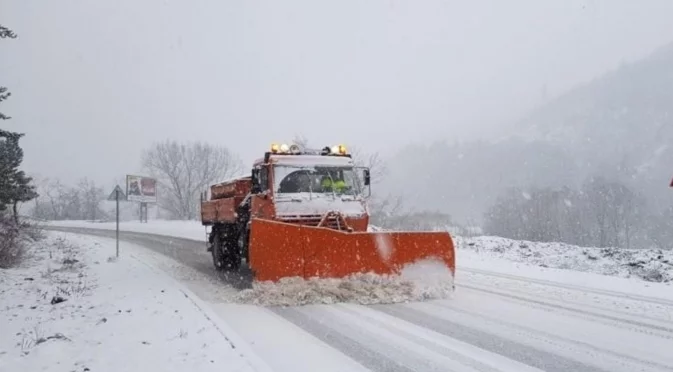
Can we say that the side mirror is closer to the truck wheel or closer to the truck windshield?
the truck windshield

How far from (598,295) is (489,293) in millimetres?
1667

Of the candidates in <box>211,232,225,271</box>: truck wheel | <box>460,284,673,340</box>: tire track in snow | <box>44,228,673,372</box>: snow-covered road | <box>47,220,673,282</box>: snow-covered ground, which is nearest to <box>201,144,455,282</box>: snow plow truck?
<box>211,232,225,271</box>: truck wheel

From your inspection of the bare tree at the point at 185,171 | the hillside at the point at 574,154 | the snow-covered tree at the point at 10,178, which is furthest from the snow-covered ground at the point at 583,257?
the hillside at the point at 574,154

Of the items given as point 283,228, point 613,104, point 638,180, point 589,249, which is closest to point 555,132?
point 613,104

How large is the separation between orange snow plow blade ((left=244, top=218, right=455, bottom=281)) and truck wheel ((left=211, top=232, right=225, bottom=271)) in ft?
14.8

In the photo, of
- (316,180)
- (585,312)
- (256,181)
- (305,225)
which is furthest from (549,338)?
(256,181)

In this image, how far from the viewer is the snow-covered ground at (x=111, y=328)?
4.86 metres

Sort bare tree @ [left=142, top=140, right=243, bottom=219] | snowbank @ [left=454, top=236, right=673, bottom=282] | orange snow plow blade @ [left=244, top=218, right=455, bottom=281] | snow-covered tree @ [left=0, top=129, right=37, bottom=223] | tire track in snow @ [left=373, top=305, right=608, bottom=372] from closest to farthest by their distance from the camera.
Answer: tire track in snow @ [left=373, top=305, right=608, bottom=372] → orange snow plow blade @ [left=244, top=218, right=455, bottom=281] → snowbank @ [left=454, top=236, right=673, bottom=282] → snow-covered tree @ [left=0, top=129, right=37, bottom=223] → bare tree @ [left=142, top=140, right=243, bottom=219]

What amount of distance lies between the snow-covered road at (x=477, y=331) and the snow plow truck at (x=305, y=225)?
0.71m

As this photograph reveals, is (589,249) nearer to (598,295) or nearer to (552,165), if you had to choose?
(598,295)

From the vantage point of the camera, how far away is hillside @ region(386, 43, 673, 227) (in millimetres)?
111000

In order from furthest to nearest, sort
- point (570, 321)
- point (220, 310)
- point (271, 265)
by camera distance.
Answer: point (271, 265), point (220, 310), point (570, 321)

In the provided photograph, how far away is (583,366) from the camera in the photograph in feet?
15.0

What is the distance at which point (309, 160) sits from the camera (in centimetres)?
1019
